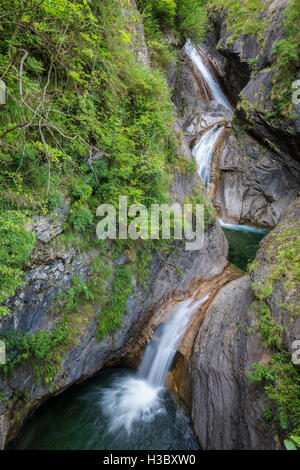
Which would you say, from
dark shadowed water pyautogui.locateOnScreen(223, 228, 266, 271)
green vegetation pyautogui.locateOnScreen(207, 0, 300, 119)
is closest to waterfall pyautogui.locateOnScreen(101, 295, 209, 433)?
dark shadowed water pyautogui.locateOnScreen(223, 228, 266, 271)

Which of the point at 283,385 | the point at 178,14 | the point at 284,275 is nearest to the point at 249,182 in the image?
the point at 178,14

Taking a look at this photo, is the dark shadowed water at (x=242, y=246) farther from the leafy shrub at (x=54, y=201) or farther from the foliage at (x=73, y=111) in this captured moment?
the leafy shrub at (x=54, y=201)

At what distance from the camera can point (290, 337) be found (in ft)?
10.9

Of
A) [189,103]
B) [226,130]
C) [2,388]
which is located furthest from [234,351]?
[189,103]

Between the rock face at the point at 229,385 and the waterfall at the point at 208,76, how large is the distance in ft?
55.7

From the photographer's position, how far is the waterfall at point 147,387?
430cm

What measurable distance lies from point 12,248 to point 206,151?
14154mm

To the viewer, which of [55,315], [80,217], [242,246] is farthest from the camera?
[242,246]

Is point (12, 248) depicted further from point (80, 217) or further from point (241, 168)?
point (241, 168)

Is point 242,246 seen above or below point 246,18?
below

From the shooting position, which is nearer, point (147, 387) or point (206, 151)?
point (147, 387)

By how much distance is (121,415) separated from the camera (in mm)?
4309

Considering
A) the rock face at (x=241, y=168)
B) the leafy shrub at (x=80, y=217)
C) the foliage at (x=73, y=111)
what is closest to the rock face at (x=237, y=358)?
the foliage at (x=73, y=111)

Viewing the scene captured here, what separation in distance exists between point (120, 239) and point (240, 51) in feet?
56.3
